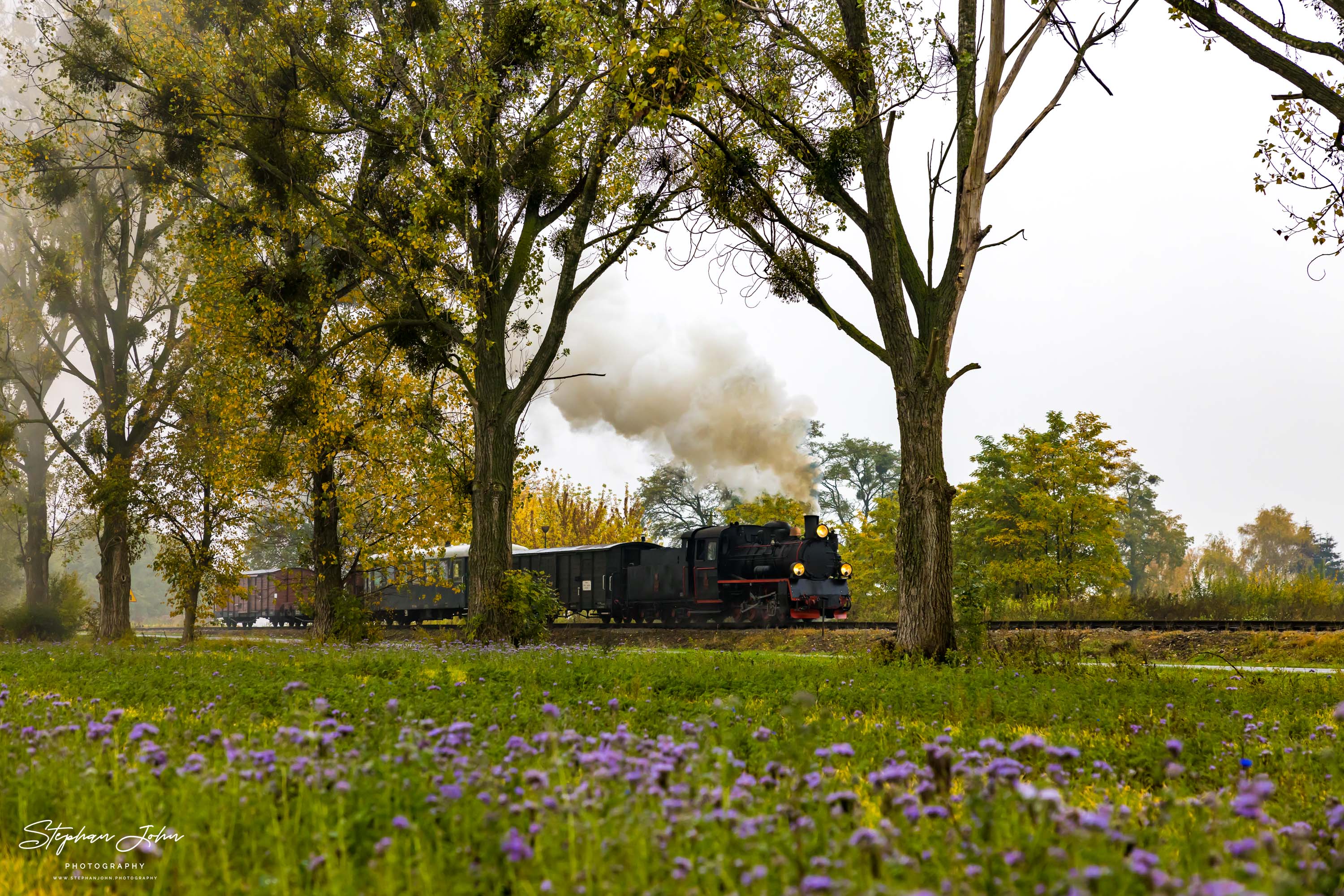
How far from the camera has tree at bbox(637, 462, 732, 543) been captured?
71750mm

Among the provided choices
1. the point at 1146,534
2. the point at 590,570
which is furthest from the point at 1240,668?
the point at 1146,534

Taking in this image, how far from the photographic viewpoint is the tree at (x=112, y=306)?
874 inches

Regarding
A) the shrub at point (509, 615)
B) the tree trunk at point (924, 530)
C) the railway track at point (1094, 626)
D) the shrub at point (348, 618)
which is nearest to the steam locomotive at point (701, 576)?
the railway track at point (1094, 626)

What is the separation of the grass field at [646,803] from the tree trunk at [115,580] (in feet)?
60.2

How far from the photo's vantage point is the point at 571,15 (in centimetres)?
1277

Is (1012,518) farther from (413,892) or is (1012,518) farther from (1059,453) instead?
(413,892)

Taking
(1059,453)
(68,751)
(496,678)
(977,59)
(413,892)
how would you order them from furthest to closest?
(1059,453) → (977,59) → (496,678) → (68,751) → (413,892)

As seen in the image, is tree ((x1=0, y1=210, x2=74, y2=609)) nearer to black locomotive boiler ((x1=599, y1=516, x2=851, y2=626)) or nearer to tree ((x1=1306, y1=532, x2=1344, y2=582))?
black locomotive boiler ((x1=599, y1=516, x2=851, y2=626))

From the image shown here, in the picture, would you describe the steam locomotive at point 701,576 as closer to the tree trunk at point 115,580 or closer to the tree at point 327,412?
the tree at point 327,412

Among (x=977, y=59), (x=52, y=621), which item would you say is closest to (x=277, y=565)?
(x=52, y=621)

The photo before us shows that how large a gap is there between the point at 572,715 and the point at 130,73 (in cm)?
1925

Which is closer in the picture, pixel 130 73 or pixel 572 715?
pixel 572 715

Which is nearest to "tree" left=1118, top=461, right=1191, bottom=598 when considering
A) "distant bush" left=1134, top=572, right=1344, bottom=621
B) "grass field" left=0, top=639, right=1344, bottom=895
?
"distant bush" left=1134, top=572, right=1344, bottom=621

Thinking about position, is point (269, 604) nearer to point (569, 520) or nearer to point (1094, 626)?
point (569, 520)
